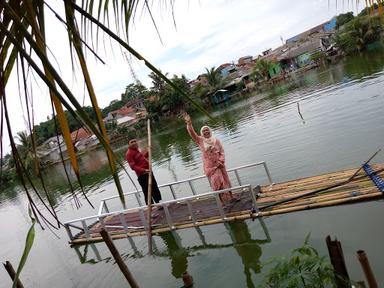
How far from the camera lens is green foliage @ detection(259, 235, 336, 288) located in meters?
3.41

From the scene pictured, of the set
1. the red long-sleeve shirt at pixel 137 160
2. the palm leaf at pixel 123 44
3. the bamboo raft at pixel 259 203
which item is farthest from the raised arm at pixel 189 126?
the palm leaf at pixel 123 44

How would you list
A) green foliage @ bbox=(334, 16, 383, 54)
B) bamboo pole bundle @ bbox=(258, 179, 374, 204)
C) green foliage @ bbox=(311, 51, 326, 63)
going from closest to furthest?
bamboo pole bundle @ bbox=(258, 179, 374, 204) < green foliage @ bbox=(334, 16, 383, 54) < green foliage @ bbox=(311, 51, 326, 63)

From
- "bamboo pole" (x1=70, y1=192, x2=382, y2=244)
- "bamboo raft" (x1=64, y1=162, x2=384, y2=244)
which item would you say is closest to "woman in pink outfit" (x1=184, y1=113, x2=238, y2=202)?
"bamboo raft" (x1=64, y1=162, x2=384, y2=244)

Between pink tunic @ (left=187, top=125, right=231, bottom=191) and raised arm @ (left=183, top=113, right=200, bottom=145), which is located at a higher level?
raised arm @ (left=183, top=113, right=200, bottom=145)

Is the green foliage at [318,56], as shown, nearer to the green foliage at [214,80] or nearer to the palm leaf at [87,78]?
the green foliage at [214,80]

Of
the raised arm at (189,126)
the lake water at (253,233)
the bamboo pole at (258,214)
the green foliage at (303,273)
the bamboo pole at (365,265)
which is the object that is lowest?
the lake water at (253,233)

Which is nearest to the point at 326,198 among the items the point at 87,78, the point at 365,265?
the point at 365,265

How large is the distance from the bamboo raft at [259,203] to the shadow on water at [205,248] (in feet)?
0.71

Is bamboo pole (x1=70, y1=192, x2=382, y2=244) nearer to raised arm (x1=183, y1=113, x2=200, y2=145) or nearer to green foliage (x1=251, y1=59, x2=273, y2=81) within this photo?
raised arm (x1=183, y1=113, x2=200, y2=145)

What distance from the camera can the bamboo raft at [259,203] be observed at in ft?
21.8

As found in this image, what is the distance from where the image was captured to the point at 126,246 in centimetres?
865

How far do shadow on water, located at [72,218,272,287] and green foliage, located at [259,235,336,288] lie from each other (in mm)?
1998

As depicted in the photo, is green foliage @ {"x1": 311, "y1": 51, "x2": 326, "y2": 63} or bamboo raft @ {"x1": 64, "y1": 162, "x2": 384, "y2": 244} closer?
bamboo raft @ {"x1": 64, "y1": 162, "x2": 384, "y2": 244}

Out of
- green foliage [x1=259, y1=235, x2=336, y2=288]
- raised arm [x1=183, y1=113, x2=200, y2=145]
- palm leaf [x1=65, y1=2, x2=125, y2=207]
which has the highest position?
palm leaf [x1=65, y1=2, x2=125, y2=207]
